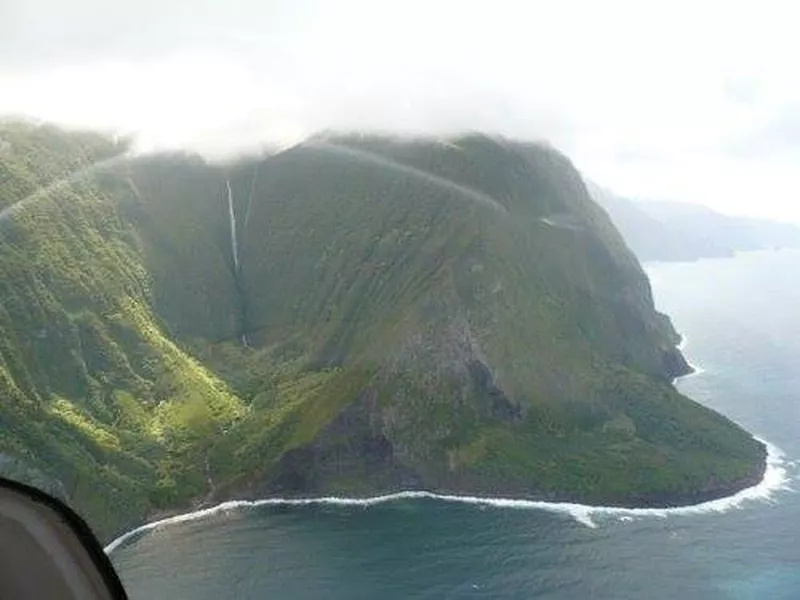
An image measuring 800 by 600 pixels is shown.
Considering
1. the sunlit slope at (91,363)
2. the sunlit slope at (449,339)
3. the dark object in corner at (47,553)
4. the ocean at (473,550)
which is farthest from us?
the sunlit slope at (449,339)

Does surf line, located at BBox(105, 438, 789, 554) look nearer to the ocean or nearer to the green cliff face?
the ocean

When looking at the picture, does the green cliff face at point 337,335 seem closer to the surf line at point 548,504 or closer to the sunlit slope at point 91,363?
the sunlit slope at point 91,363

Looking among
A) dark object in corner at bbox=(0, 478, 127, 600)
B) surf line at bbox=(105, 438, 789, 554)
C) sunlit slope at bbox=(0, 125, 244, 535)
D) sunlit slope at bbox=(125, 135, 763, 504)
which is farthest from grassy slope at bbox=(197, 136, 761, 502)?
dark object in corner at bbox=(0, 478, 127, 600)

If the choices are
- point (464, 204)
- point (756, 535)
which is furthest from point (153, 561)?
point (464, 204)

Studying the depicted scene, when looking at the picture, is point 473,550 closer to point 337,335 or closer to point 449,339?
point 449,339

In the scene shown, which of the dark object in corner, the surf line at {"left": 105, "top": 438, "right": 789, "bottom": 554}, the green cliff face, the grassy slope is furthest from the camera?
the grassy slope

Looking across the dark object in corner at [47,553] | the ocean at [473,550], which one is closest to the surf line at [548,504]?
the ocean at [473,550]
